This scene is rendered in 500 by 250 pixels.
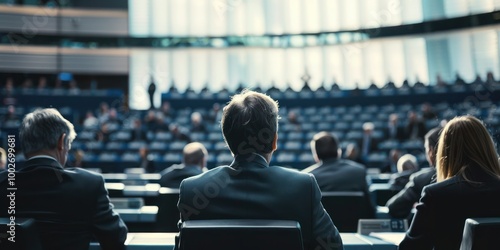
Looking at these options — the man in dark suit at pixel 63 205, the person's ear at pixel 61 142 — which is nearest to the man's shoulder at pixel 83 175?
the man in dark suit at pixel 63 205

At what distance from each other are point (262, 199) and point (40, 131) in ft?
3.25

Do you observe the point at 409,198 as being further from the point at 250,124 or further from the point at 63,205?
the point at 63,205

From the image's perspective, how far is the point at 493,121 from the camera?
9.09 meters

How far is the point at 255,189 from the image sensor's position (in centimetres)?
130

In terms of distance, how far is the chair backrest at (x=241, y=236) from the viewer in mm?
1088

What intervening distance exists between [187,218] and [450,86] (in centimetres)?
1146

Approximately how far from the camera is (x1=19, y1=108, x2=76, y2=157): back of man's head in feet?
5.58

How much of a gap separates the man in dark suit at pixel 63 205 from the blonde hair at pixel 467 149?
1220 millimetres

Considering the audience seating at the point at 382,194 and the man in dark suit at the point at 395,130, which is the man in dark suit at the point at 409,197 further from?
the man in dark suit at the point at 395,130

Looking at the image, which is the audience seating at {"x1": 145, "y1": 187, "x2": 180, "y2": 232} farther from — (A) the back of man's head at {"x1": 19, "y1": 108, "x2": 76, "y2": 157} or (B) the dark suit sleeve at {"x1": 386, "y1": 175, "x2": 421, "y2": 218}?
(B) the dark suit sleeve at {"x1": 386, "y1": 175, "x2": 421, "y2": 218}

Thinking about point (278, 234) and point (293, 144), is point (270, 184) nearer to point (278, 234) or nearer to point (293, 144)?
point (278, 234)

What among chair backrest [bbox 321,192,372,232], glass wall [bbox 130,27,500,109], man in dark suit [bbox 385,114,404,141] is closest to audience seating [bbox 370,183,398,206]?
chair backrest [bbox 321,192,372,232]

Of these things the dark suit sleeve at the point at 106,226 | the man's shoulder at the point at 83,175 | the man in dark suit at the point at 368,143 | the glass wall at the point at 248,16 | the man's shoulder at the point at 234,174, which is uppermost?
the glass wall at the point at 248,16

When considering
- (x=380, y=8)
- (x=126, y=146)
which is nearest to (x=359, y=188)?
(x=126, y=146)
